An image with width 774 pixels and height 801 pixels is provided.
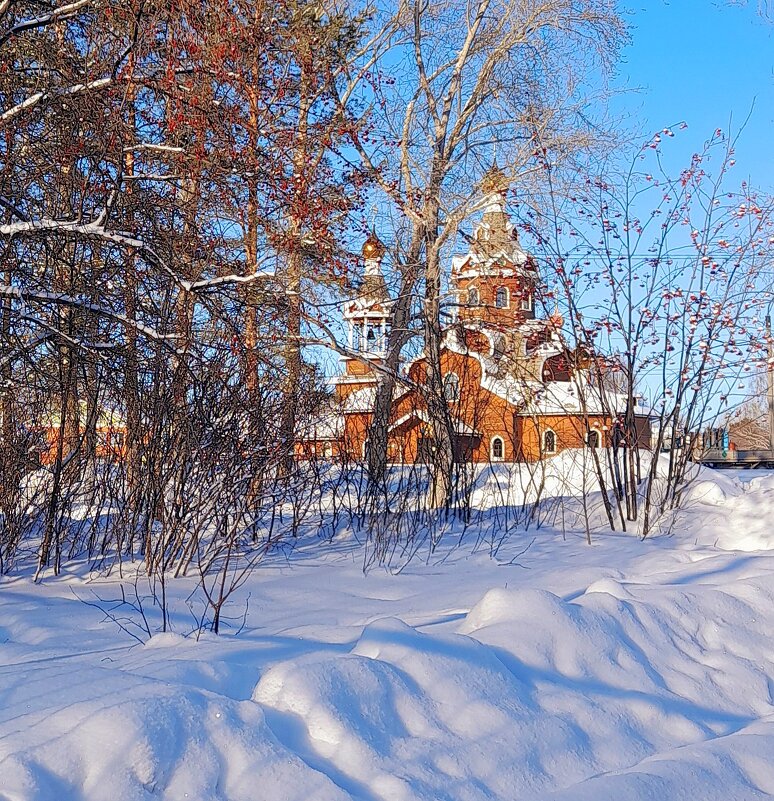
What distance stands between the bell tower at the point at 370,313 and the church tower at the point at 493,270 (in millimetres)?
1196

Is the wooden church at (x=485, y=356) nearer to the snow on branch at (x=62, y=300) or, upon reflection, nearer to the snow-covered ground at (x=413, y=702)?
the snow on branch at (x=62, y=300)

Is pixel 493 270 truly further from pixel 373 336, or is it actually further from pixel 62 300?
pixel 62 300

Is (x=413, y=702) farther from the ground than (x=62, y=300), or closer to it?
closer to it

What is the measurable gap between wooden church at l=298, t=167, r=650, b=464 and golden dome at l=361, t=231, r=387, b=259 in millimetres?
20

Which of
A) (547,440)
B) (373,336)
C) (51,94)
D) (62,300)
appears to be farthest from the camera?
(547,440)

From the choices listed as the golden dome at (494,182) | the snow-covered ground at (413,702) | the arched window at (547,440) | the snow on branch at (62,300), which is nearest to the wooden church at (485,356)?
the golden dome at (494,182)

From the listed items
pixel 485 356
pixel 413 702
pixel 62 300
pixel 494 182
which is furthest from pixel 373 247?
pixel 413 702

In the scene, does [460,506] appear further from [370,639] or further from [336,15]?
[336,15]

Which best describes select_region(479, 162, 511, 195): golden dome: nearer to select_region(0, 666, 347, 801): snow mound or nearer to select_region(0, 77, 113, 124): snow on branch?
select_region(0, 77, 113, 124): snow on branch

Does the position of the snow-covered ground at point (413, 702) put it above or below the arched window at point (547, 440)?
below

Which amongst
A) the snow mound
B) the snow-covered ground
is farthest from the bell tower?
the snow mound

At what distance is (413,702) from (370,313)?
32.2 feet

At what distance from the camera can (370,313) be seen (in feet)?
40.0

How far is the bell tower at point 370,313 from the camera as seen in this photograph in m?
10.3
